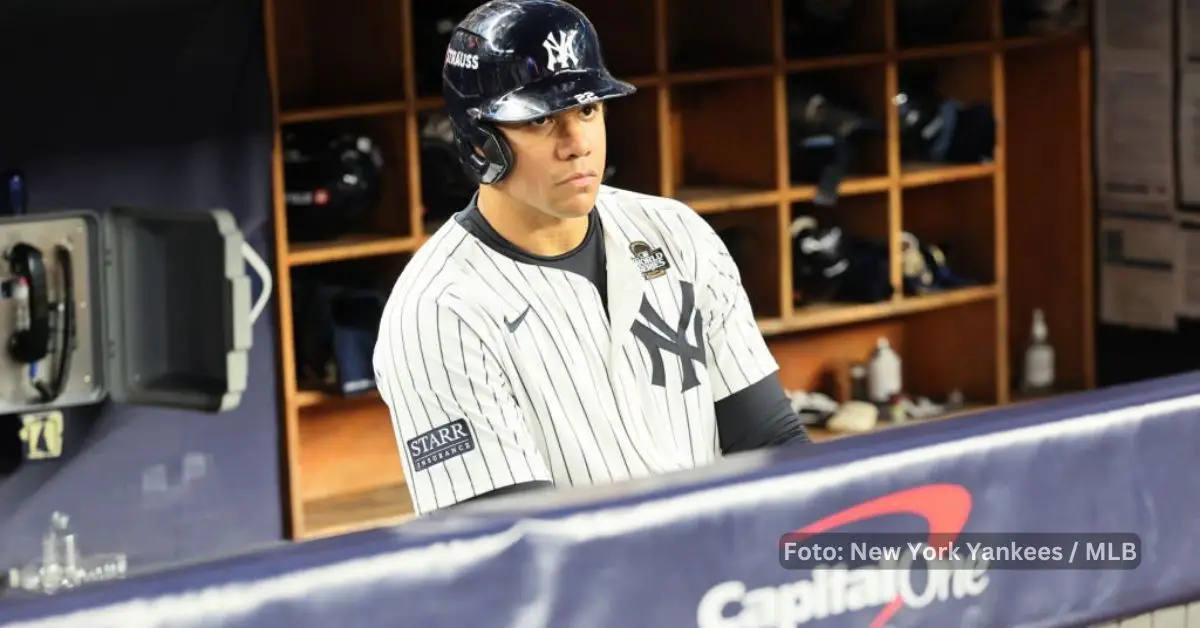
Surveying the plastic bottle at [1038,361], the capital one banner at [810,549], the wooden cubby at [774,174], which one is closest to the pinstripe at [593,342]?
the capital one banner at [810,549]

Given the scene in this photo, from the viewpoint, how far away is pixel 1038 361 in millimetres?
6133

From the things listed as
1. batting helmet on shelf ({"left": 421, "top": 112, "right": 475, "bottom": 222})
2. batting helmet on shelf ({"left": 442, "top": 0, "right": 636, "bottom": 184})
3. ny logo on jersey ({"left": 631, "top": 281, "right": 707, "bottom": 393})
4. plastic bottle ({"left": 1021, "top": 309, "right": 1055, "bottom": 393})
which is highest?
batting helmet on shelf ({"left": 442, "top": 0, "right": 636, "bottom": 184})

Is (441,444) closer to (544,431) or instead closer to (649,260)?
(544,431)

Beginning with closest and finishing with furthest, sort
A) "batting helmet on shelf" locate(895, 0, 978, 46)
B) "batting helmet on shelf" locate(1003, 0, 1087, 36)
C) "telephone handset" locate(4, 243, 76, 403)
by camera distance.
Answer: "telephone handset" locate(4, 243, 76, 403), "batting helmet on shelf" locate(895, 0, 978, 46), "batting helmet on shelf" locate(1003, 0, 1087, 36)

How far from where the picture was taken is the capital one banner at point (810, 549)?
1.42 meters

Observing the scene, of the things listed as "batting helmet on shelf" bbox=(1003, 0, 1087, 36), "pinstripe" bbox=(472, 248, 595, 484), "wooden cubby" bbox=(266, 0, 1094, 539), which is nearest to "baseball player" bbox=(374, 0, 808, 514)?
"pinstripe" bbox=(472, 248, 595, 484)

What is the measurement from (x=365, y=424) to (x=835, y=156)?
1446 mm

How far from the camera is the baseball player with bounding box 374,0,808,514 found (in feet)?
6.42

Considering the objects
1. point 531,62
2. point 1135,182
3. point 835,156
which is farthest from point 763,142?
point 531,62

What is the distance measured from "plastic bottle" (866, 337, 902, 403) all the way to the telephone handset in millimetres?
2524

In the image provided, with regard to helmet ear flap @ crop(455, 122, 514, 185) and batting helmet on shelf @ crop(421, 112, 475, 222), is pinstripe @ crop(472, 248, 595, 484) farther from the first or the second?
batting helmet on shelf @ crop(421, 112, 475, 222)

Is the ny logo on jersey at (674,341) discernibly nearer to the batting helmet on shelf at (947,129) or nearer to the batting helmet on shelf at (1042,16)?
the batting helmet on shelf at (947,129)

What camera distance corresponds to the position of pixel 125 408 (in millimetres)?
4480

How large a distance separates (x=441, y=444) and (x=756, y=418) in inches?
15.8
